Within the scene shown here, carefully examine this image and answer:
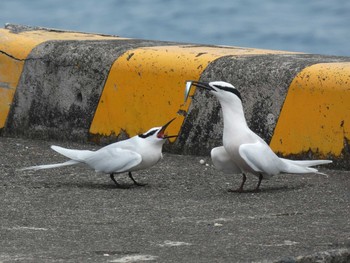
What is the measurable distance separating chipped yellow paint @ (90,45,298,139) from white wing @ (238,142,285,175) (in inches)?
42.9

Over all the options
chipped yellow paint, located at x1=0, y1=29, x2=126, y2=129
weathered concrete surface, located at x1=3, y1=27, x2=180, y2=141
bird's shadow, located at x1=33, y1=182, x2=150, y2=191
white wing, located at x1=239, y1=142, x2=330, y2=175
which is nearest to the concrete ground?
bird's shadow, located at x1=33, y1=182, x2=150, y2=191

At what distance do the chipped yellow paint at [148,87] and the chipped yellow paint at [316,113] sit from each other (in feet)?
2.09

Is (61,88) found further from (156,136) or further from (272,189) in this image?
(272,189)

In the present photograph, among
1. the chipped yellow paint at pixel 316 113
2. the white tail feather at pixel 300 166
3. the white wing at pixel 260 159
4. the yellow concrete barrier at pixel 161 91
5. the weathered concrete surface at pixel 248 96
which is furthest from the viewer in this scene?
the weathered concrete surface at pixel 248 96

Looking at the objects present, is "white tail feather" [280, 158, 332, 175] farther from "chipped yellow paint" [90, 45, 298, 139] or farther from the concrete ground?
"chipped yellow paint" [90, 45, 298, 139]

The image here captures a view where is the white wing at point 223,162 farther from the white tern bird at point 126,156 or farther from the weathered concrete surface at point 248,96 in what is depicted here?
the weathered concrete surface at point 248,96

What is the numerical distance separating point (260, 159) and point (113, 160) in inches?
28.5

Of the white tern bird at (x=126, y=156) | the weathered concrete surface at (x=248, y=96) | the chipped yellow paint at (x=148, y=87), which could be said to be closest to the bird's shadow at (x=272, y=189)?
the white tern bird at (x=126, y=156)

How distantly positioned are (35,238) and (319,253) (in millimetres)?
1084

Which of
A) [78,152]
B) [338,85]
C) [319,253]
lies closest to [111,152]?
[78,152]

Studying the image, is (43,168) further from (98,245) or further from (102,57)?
(98,245)

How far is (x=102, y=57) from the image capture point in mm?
6840

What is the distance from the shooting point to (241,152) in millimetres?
5363

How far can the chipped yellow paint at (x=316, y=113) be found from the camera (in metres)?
5.85
